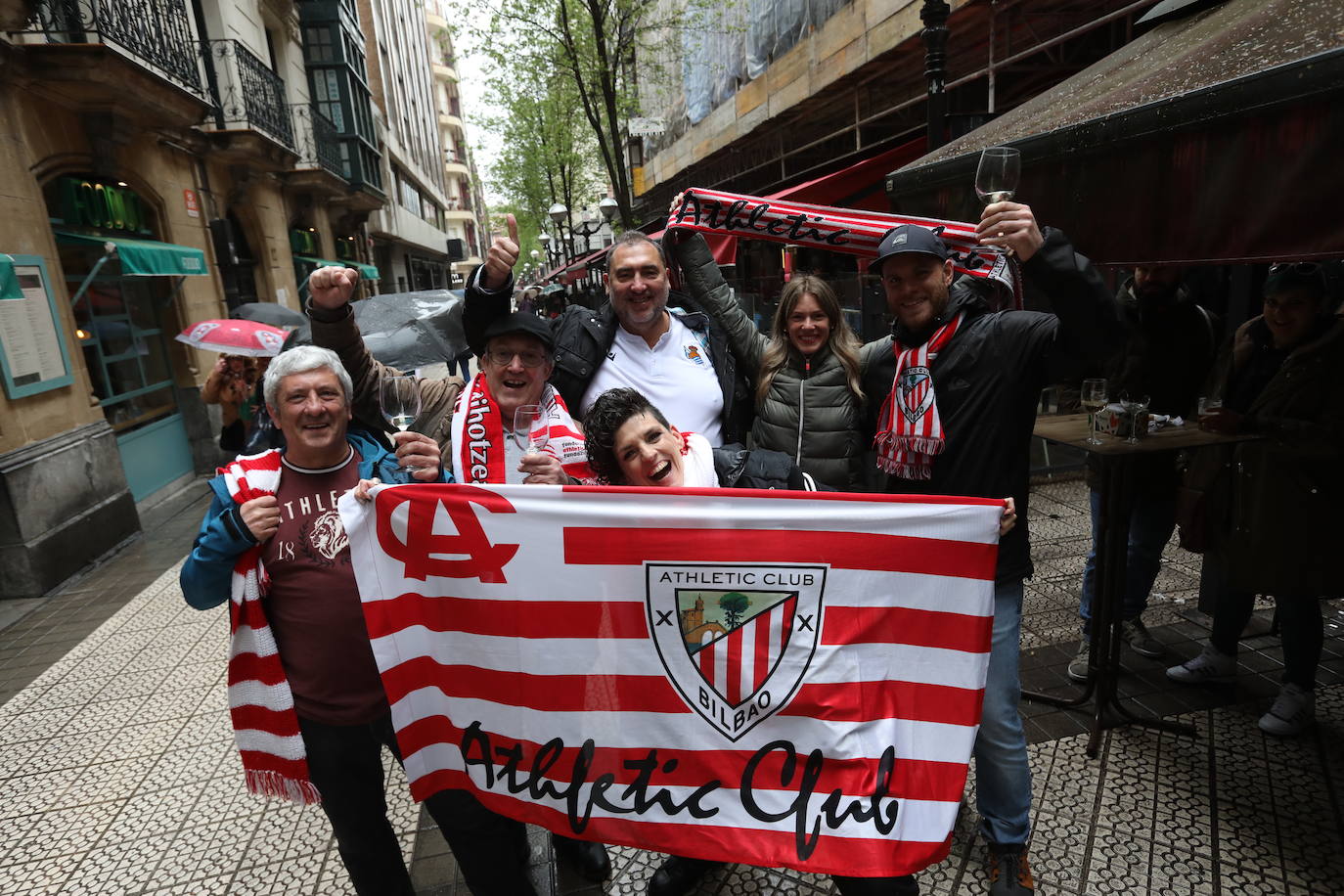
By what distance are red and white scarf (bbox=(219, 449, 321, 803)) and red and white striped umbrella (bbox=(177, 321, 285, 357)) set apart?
10.0 ft

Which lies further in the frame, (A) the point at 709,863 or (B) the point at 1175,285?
(B) the point at 1175,285

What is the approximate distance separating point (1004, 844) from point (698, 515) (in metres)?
1.73

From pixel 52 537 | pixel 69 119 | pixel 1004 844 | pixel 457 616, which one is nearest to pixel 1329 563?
pixel 1004 844

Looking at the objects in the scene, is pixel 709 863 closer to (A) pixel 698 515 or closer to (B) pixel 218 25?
(A) pixel 698 515

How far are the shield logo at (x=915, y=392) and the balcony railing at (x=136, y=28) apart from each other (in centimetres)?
893

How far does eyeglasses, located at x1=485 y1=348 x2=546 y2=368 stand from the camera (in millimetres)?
2781

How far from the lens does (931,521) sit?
2014 millimetres

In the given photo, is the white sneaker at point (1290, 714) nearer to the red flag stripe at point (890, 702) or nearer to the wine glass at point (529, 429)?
the red flag stripe at point (890, 702)

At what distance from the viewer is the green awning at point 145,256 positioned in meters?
7.97

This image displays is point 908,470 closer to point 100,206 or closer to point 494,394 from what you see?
point 494,394

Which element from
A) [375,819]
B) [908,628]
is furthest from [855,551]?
[375,819]

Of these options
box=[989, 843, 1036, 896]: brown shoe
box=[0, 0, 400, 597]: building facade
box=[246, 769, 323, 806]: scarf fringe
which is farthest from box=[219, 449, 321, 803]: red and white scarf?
box=[0, 0, 400, 597]: building facade

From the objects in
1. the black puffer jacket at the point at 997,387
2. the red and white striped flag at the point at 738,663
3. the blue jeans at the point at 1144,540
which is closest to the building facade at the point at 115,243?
the red and white striped flag at the point at 738,663

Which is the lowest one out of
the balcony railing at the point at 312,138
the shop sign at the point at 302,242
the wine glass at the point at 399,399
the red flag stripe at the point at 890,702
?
the red flag stripe at the point at 890,702
